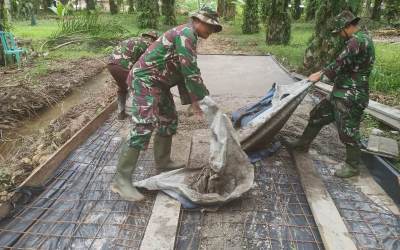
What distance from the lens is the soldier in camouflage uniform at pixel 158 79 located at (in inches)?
121

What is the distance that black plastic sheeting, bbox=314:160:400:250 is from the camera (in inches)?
114

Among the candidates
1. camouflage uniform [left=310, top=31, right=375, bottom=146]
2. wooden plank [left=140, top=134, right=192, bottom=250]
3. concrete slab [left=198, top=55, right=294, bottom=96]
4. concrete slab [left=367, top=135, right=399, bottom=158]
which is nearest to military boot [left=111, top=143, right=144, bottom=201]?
wooden plank [left=140, top=134, right=192, bottom=250]

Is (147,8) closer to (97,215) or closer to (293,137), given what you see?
(293,137)

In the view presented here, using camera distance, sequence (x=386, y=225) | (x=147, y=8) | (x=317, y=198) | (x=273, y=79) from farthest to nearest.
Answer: (x=147, y=8)
(x=273, y=79)
(x=317, y=198)
(x=386, y=225)

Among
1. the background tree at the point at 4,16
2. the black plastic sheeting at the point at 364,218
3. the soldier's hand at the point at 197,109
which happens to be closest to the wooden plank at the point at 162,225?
the soldier's hand at the point at 197,109

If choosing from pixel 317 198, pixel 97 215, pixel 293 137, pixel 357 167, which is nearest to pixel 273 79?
pixel 293 137

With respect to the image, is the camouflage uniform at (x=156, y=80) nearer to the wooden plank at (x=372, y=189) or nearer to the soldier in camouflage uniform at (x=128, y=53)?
the soldier in camouflage uniform at (x=128, y=53)

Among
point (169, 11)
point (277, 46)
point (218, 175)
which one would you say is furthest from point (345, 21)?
point (169, 11)

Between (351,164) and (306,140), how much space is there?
1.93 feet

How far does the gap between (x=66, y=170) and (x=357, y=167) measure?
295 cm

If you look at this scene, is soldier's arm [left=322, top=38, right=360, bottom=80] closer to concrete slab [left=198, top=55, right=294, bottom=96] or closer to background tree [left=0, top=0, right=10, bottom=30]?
concrete slab [left=198, top=55, right=294, bottom=96]

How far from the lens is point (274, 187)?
142 inches

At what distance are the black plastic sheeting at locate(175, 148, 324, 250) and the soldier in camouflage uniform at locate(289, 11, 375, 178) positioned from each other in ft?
2.17

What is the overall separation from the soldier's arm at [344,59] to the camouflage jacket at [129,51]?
2058 millimetres
